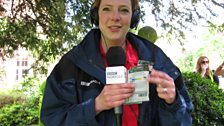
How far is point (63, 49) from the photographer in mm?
5531

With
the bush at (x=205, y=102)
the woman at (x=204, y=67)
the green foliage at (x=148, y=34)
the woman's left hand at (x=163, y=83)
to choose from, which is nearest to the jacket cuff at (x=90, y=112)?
the woman's left hand at (x=163, y=83)

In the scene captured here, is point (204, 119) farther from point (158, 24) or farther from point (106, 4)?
point (106, 4)

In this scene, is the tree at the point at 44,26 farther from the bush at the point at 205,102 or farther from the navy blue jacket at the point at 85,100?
the navy blue jacket at the point at 85,100

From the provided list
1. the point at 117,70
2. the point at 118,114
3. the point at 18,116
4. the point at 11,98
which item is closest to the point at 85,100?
the point at 118,114

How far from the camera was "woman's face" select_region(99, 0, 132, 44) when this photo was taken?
1.67 m

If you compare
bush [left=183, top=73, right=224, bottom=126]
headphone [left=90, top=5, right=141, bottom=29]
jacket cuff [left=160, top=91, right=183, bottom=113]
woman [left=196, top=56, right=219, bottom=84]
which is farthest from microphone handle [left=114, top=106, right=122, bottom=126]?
woman [left=196, top=56, right=219, bottom=84]

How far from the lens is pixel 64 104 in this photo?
1631mm

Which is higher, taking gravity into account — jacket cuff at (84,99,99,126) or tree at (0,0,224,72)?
tree at (0,0,224,72)

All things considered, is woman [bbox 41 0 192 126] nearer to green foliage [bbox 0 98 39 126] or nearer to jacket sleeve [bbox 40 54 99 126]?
jacket sleeve [bbox 40 54 99 126]

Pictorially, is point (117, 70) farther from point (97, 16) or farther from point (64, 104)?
point (97, 16)

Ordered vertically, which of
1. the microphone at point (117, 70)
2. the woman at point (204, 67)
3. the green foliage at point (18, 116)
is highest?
the woman at point (204, 67)

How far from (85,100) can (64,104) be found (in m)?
0.09

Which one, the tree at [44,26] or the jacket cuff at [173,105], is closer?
the jacket cuff at [173,105]

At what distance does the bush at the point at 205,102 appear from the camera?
4504mm
